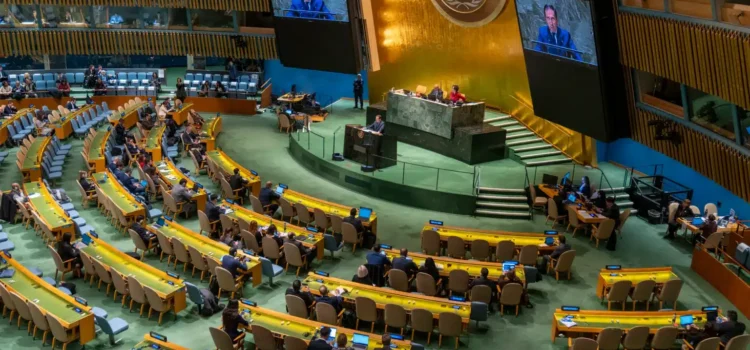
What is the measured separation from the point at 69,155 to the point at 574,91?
16.8m

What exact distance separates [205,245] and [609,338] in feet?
28.3

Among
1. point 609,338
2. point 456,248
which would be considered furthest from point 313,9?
point 609,338

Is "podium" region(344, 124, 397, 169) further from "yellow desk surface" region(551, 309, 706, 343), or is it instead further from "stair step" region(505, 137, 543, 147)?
"yellow desk surface" region(551, 309, 706, 343)

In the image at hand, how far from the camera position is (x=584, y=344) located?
41.7 feet

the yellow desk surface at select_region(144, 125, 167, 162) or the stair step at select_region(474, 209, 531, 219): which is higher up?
the yellow desk surface at select_region(144, 125, 167, 162)

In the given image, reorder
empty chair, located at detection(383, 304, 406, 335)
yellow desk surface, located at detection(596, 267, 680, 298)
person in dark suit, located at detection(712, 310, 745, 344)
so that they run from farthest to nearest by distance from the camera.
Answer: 1. yellow desk surface, located at detection(596, 267, 680, 298)
2. empty chair, located at detection(383, 304, 406, 335)
3. person in dark suit, located at detection(712, 310, 745, 344)

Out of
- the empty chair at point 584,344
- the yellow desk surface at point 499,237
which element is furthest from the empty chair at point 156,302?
the empty chair at point 584,344

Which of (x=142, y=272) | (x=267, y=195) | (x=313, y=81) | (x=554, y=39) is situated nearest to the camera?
(x=142, y=272)

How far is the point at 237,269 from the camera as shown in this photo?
15391 mm

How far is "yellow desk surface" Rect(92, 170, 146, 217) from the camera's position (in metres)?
18.7

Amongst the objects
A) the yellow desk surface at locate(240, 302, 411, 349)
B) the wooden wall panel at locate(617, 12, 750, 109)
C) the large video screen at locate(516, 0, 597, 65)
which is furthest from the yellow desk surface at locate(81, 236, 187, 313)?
the wooden wall panel at locate(617, 12, 750, 109)

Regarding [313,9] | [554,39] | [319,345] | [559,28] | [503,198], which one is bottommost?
[503,198]

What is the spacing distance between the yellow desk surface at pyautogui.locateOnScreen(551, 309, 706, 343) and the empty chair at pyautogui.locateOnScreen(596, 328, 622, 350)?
10.4 inches

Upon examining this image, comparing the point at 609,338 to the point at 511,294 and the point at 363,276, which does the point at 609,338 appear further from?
the point at 363,276
